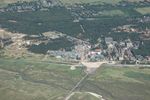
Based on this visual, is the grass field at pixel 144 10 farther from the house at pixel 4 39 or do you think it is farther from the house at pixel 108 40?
the house at pixel 4 39

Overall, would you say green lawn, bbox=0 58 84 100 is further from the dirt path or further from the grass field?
the grass field

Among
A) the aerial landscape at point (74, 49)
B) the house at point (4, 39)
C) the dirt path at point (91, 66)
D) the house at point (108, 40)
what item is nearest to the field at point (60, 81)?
the aerial landscape at point (74, 49)

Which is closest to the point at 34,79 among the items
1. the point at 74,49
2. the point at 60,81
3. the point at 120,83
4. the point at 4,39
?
the point at 60,81

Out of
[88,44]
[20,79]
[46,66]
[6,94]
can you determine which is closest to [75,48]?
[88,44]

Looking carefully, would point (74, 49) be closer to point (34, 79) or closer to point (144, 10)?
point (34, 79)

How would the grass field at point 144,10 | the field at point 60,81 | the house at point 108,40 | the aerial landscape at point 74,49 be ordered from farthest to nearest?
the grass field at point 144,10
the house at point 108,40
the aerial landscape at point 74,49
the field at point 60,81

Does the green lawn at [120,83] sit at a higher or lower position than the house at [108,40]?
lower

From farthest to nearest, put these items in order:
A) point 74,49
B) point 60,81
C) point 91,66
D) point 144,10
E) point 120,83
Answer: point 144,10 → point 74,49 → point 91,66 → point 60,81 → point 120,83

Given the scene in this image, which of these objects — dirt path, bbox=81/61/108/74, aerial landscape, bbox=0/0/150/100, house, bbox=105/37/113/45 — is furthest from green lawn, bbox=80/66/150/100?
house, bbox=105/37/113/45

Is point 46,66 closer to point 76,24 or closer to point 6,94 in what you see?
point 6,94
